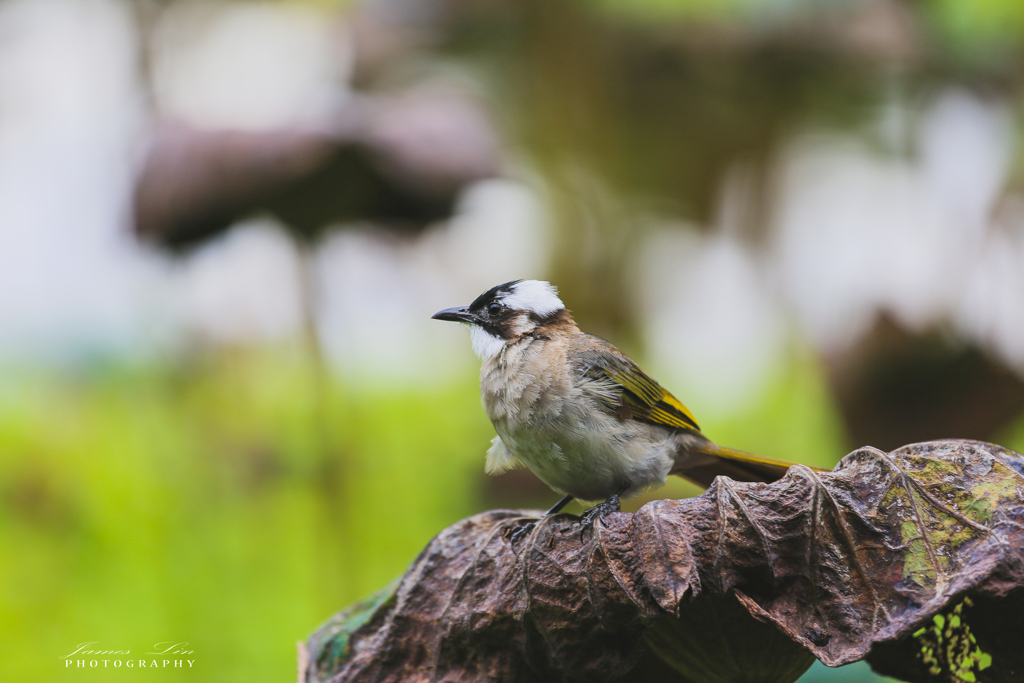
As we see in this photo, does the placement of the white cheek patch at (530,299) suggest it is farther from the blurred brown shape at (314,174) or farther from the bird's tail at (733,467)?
the bird's tail at (733,467)

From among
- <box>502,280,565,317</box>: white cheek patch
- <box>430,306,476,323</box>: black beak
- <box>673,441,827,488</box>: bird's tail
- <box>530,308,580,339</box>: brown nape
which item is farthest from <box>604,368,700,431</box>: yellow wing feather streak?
<box>430,306,476,323</box>: black beak

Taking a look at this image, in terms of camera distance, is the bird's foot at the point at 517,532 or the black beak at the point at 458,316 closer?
the bird's foot at the point at 517,532

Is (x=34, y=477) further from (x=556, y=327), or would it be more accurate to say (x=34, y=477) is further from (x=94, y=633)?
(x=556, y=327)

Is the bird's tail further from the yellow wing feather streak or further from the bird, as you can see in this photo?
the yellow wing feather streak

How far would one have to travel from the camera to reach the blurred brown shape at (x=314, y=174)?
2932 millimetres

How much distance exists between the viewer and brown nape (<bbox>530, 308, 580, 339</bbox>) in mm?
2715

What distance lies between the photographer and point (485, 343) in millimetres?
2799

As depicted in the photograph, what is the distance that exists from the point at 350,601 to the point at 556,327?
1.54 metres

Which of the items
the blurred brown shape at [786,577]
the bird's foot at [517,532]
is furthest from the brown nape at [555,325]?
the blurred brown shape at [786,577]

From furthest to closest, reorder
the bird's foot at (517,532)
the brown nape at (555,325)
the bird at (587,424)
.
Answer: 1. the brown nape at (555,325)
2. the bird at (587,424)
3. the bird's foot at (517,532)

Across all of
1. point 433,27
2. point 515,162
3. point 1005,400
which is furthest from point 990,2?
point 433,27

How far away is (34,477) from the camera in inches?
180

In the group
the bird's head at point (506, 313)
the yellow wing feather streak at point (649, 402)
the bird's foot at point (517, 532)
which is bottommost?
the bird's foot at point (517, 532)

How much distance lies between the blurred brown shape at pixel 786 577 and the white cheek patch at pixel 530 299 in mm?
1254
